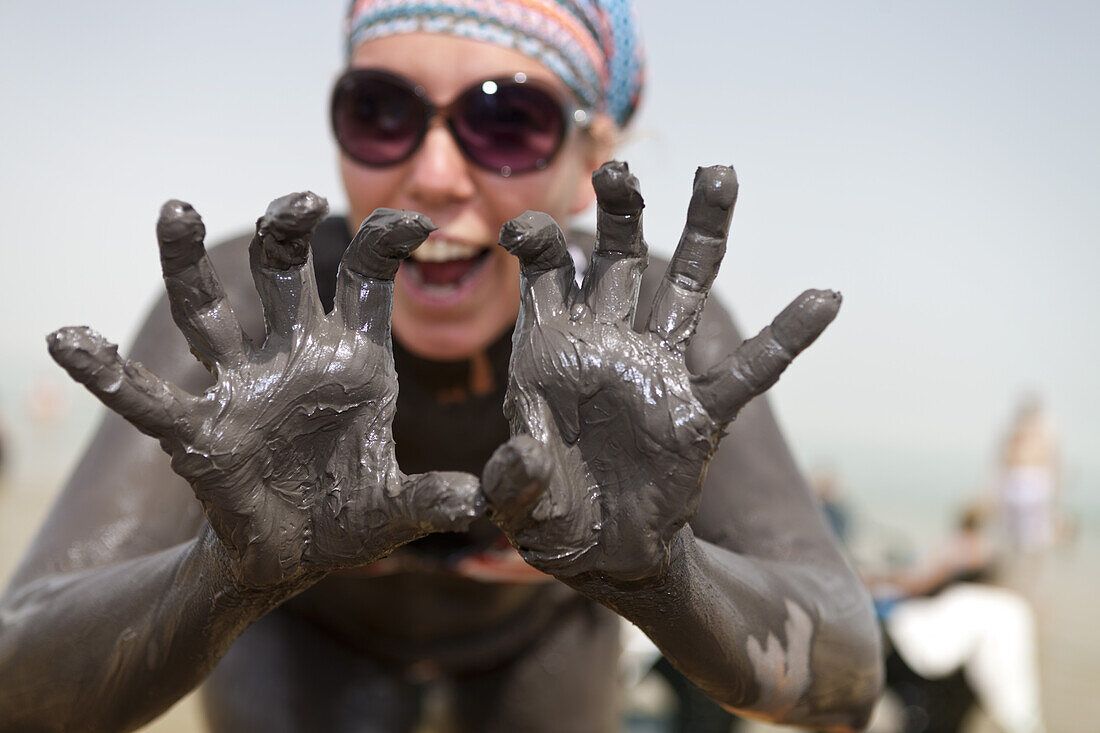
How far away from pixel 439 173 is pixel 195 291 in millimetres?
772

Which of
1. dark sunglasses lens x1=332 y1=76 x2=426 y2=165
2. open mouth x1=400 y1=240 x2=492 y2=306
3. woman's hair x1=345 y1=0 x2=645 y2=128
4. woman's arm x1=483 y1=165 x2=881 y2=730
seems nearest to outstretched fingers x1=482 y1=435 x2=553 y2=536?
woman's arm x1=483 y1=165 x2=881 y2=730

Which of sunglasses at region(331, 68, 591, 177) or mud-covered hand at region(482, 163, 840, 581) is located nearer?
mud-covered hand at region(482, 163, 840, 581)

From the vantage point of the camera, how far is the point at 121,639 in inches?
Result: 56.3

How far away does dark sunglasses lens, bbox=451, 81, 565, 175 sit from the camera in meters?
1.88

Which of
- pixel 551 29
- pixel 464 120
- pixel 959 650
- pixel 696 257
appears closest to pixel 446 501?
pixel 696 257

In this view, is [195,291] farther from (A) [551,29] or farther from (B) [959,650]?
(B) [959,650]

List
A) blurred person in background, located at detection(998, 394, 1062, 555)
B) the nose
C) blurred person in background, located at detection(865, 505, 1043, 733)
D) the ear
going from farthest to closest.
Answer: blurred person in background, located at detection(998, 394, 1062, 555) → blurred person in background, located at detection(865, 505, 1043, 733) → the ear → the nose

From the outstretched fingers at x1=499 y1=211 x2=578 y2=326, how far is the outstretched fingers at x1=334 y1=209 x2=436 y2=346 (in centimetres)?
11

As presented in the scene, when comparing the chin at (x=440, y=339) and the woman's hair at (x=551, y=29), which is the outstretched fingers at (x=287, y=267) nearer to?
the chin at (x=440, y=339)

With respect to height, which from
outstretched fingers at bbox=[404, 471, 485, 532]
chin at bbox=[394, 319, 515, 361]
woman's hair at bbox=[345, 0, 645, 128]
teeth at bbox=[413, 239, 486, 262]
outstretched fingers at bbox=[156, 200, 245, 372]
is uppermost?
woman's hair at bbox=[345, 0, 645, 128]

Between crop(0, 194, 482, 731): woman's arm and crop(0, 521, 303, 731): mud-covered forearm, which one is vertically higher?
crop(0, 194, 482, 731): woman's arm

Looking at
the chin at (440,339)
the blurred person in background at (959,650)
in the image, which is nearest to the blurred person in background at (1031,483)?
the blurred person in background at (959,650)

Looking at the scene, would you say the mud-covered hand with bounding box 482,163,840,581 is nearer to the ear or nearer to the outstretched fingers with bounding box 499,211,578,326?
the outstretched fingers with bounding box 499,211,578,326

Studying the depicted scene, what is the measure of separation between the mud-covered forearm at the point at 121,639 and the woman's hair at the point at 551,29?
1075mm
